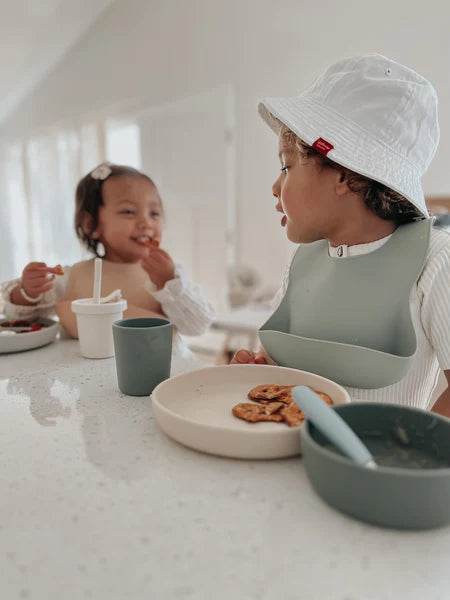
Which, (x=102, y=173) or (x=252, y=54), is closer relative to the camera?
(x=102, y=173)

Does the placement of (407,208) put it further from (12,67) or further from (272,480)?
(12,67)

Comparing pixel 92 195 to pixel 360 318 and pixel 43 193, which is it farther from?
pixel 43 193

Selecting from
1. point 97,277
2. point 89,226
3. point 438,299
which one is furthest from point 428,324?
point 89,226

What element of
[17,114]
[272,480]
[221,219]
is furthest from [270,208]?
[17,114]

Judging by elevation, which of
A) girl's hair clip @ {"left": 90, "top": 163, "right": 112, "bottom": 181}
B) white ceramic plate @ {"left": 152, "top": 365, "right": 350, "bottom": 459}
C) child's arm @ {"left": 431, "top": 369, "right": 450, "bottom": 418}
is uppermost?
girl's hair clip @ {"left": 90, "top": 163, "right": 112, "bottom": 181}

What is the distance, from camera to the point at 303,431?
454 millimetres

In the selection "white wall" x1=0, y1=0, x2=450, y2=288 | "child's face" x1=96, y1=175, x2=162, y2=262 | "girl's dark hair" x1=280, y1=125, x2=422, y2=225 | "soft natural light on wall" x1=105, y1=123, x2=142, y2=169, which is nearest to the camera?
"girl's dark hair" x1=280, y1=125, x2=422, y2=225

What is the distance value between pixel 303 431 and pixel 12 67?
16.6 feet

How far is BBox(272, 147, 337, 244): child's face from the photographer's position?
0.84 metres

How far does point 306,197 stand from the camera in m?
0.85

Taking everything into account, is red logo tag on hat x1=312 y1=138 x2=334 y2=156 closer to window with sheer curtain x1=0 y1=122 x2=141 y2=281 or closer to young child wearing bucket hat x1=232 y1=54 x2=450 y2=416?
young child wearing bucket hat x1=232 y1=54 x2=450 y2=416

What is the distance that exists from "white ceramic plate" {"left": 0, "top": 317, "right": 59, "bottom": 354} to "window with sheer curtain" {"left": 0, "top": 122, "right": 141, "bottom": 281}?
11.0ft

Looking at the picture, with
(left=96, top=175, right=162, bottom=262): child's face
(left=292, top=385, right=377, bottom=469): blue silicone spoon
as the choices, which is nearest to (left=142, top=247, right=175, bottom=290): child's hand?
(left=96, top=175, right=162, bottom=262): child's face

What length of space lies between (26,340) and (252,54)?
2941mm
